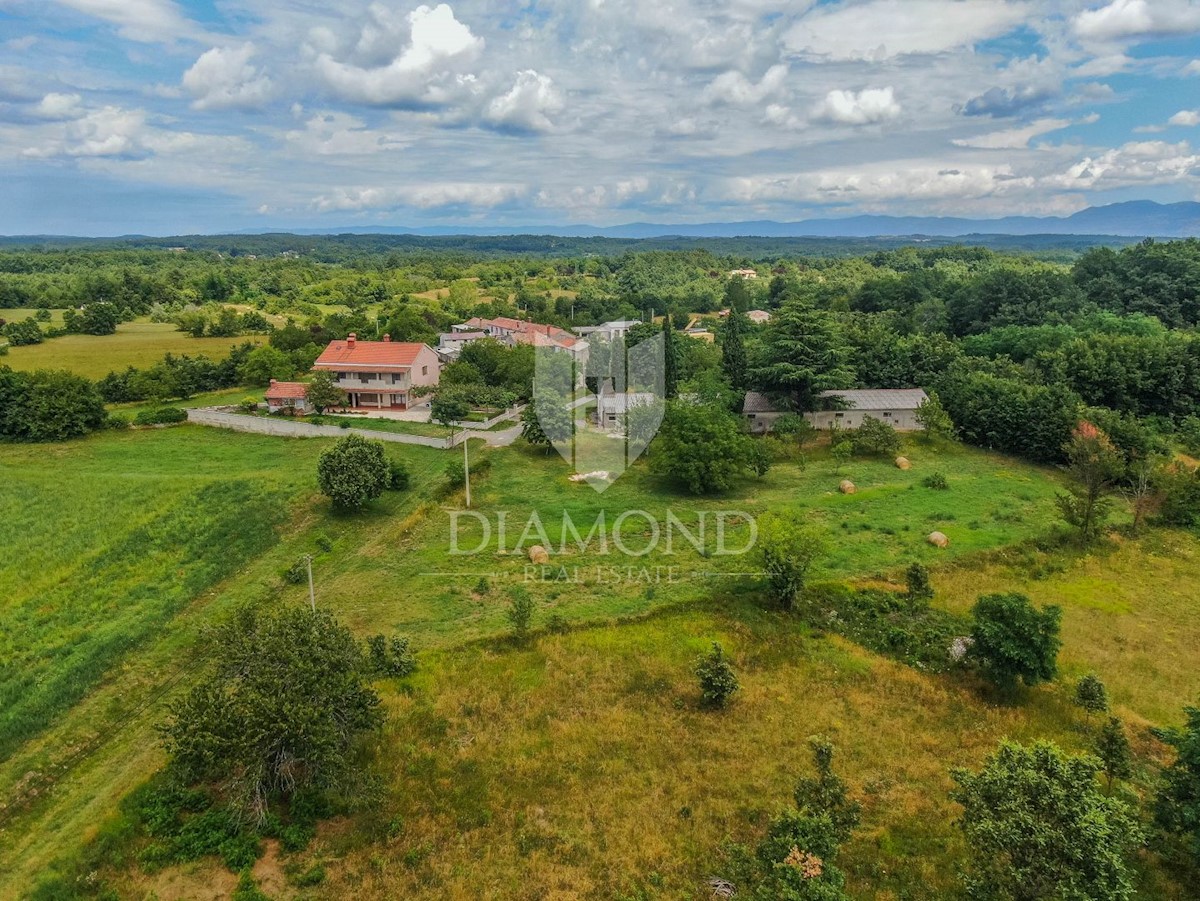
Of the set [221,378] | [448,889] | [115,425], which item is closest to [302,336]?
[221,378]

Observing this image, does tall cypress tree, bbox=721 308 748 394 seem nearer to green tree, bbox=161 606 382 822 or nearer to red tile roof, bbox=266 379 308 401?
red tile roof, bbox=266 379 308 401

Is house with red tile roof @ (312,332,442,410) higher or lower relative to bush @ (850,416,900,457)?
higher

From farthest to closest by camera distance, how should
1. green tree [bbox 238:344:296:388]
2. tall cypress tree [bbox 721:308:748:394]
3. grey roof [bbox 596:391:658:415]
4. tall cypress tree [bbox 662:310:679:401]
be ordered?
tall cypress tree [bbox 662:310:679:401], green tree [bbox 238:344:296:388], tall cypress tree [bbox 721:308:748:394], grey roof [bbox 596:391:658:415]

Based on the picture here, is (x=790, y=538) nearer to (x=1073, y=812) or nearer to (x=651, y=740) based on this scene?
(x=651, y=740)

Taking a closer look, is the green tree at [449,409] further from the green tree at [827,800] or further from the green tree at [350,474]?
the green tree at [827,800]

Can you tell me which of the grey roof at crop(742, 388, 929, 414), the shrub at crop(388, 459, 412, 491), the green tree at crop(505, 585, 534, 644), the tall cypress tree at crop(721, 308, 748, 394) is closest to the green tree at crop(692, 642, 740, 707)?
the green tree at crop(505, 585, 534, 644)

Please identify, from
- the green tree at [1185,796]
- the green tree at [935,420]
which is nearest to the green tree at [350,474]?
the green tree at [1185,796]

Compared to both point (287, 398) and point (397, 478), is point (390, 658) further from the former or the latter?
point (287, 398)
